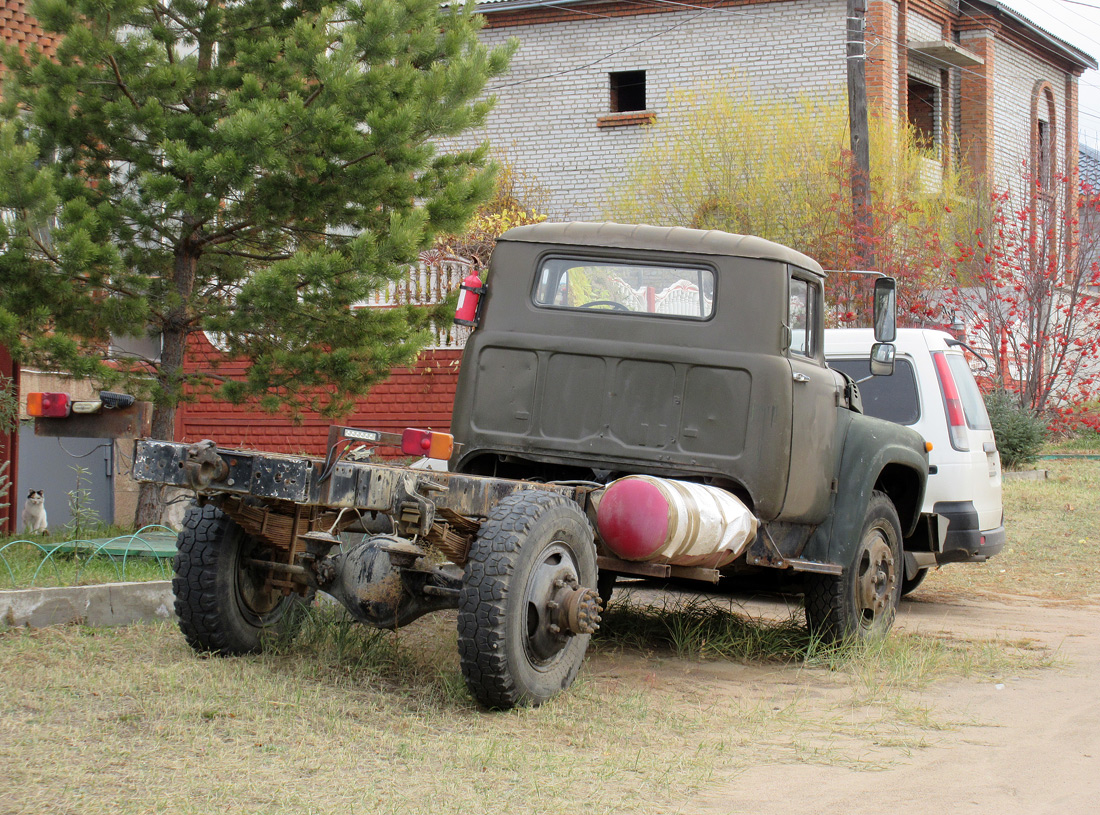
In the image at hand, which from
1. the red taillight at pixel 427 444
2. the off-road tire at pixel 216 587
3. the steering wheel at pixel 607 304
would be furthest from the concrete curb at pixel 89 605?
the steering wheel at pixel 607 304

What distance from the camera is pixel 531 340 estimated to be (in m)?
6.14

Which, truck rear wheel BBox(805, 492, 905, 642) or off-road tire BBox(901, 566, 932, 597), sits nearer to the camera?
truck rear wheel BBox(805, 492, 905, 642)

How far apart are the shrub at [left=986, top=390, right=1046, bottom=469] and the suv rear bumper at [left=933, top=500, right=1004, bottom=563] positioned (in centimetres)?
881

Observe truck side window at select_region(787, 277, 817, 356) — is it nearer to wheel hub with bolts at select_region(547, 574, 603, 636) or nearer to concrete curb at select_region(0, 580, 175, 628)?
wheel hub with bolts at select_region(547, 574, 603, 636)

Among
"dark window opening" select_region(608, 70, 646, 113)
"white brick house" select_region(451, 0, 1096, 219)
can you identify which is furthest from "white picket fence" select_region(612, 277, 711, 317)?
"dark window opening" select_region(608, 70, 646, 113)

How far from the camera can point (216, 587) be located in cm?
535

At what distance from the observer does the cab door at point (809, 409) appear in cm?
595

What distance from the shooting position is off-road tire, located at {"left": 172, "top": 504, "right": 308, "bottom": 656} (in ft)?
17.6

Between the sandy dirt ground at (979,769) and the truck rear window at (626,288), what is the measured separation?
227cm

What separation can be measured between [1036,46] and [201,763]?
93.1 feet

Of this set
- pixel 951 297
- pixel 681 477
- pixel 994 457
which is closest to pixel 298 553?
pixel 681 477

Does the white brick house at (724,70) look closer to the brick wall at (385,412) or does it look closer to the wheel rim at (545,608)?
the brick wall at (385,412)

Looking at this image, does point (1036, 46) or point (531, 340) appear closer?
point (531, 340)

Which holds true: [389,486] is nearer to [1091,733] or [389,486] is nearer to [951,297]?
[1091,733]
